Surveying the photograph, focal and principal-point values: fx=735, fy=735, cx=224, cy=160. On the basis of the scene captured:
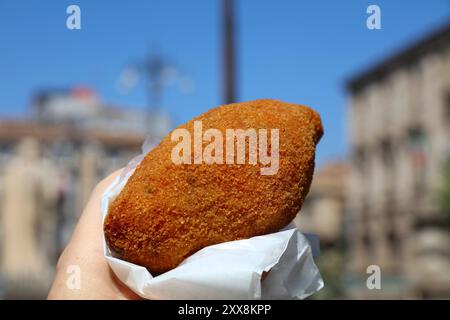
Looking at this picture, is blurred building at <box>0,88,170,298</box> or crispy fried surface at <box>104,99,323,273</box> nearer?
crispy fried surface at <box>104,99,323,273</box>

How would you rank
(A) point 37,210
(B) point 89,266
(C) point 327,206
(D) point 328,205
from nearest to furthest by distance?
(B) point 89,266
(A) point 37,210
(C) point 327,206
(D) point 328,205

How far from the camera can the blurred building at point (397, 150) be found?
4347 centimetres

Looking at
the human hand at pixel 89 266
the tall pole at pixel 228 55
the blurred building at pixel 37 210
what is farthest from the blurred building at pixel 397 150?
the human hand at pixel 89 266

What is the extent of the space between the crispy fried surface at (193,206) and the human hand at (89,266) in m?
0.12

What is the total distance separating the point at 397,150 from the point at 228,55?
42.5m

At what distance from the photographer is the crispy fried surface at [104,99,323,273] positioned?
212 cm

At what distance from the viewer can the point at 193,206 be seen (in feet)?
7.01

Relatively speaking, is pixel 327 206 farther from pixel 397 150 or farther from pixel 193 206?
pixel 193 206

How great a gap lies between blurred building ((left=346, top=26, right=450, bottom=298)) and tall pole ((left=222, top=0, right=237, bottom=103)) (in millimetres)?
31187
